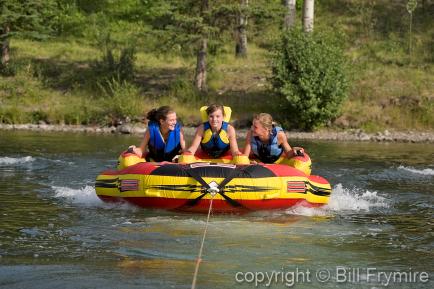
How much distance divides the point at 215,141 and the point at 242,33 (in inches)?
604

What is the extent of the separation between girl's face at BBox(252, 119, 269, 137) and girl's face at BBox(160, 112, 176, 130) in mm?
1064

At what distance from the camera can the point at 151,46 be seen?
1126 inches

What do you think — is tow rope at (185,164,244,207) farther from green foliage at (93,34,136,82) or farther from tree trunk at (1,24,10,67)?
Answer: tree trunk at (1,24,10,67)

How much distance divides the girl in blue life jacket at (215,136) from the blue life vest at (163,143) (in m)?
0.28

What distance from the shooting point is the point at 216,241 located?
26.8 feet

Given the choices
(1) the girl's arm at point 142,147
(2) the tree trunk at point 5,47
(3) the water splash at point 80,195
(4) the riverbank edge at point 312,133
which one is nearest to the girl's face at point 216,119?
(1) the girl's arm at point 142,147

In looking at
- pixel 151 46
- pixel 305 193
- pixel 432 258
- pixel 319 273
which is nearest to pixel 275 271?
Result: pixel 319 273

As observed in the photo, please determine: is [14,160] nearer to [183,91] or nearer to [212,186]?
[212,186]

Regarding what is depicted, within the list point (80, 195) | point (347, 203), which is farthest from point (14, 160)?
point (347, 203)

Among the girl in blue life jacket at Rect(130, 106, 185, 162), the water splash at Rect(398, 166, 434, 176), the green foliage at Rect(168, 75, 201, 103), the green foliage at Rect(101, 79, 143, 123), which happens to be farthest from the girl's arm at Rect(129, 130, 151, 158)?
the green foliage at Rect(168, 75, 201, 103)

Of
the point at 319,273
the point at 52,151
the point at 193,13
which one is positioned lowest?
the point at 52,151

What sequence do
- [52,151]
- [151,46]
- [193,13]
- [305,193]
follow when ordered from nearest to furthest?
1. [305,193]
2. [52,151]
3. [193,13]
4. [151,46]

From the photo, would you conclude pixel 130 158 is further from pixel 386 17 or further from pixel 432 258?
pixel 386 17

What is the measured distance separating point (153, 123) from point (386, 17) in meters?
21.5
